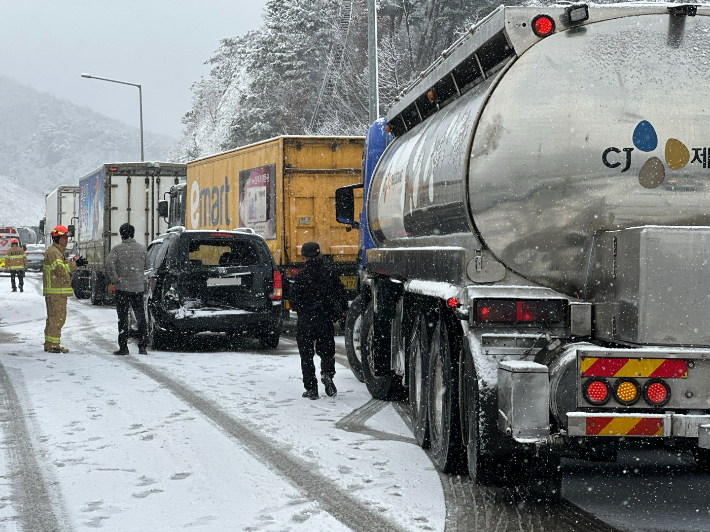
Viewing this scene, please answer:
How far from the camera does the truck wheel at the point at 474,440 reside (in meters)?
5.87

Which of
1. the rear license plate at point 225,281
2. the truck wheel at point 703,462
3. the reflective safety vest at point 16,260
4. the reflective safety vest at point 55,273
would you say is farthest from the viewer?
the reflective safety vest at point 16,260

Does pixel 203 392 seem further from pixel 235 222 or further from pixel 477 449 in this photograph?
pixel 235 222

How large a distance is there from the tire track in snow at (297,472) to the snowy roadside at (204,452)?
0.11 ft

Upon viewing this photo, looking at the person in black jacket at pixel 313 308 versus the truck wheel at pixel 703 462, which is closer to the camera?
the truck wheel at pixel 703 462

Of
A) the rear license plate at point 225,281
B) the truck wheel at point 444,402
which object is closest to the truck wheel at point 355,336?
the rear license plate at point 225,281

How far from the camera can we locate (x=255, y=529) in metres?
5.44

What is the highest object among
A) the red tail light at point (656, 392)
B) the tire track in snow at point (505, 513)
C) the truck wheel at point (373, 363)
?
the red tail light at point (656, 392)

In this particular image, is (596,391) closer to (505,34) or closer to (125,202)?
(505,34)

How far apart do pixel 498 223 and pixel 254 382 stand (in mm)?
5922

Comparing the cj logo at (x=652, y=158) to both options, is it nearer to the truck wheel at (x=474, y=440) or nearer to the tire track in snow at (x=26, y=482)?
the truck wheel at (x=474, y=440)

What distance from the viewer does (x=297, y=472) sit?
22.3ft

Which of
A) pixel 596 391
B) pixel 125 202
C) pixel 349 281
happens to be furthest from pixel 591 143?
pixel 125 202

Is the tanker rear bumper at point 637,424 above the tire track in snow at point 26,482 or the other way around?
above

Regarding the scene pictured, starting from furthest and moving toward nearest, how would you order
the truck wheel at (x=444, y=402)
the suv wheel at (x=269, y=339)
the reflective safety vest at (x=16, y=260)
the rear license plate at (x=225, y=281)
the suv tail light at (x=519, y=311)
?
1. the reflective safety vest at (x=16, y=260)
2. the suv wheel at (x=269, y=339)
3. the rear license plate at (x=225, y=281)
4. the truck wheel at (x=444, y=402)
5. the suv tail light at (x=519, y=311)
